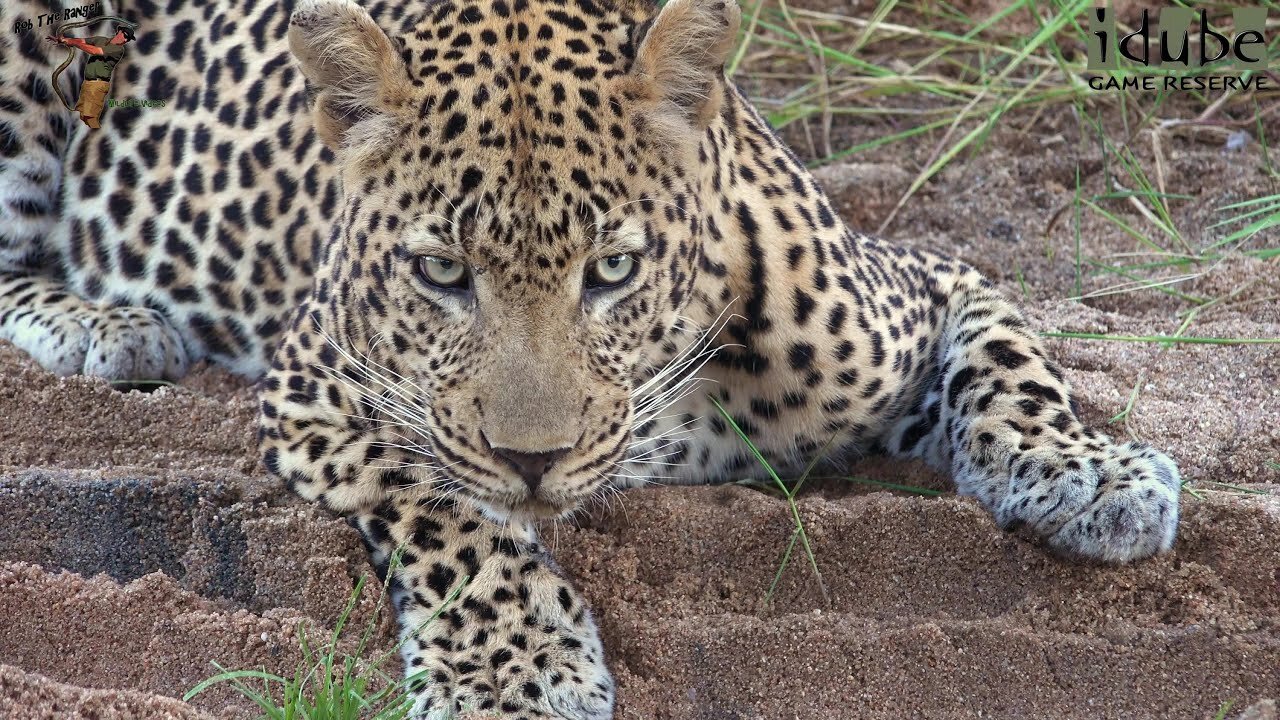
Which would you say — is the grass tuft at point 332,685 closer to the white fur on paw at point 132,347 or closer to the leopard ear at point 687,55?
the leopard ear at point 687,55

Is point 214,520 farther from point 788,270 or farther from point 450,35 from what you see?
point 788,270

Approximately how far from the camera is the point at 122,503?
13.6 ft

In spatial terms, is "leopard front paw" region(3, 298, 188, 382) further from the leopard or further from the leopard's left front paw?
the leopard's left front paw

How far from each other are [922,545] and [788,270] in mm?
882

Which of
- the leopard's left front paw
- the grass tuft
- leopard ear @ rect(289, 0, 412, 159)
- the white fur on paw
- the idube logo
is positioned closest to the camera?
the grass tuft

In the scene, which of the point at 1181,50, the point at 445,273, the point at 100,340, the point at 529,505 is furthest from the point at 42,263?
the point at 1181,50

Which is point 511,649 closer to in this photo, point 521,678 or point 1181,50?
point 521,678

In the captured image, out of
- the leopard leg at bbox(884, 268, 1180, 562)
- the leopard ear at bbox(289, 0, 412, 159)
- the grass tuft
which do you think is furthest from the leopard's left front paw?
the leopard ear at bbox(289, 0, 412, 159)

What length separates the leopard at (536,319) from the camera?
11.8ft

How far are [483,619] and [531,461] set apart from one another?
66cm

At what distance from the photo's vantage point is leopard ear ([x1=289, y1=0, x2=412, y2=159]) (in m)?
3.67

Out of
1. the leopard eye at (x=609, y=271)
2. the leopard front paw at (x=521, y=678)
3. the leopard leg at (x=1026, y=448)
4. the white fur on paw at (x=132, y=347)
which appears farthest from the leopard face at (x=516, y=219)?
the white fur on paw at (x=132, y=347)

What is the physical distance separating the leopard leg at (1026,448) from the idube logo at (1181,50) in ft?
7.37

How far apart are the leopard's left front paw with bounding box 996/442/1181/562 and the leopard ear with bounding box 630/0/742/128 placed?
4.55 ft
